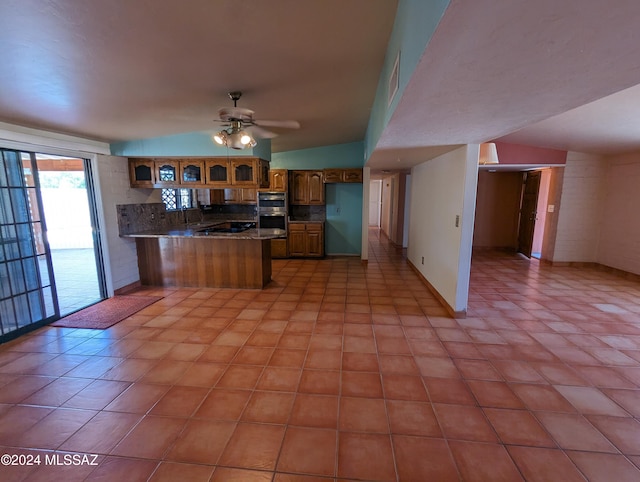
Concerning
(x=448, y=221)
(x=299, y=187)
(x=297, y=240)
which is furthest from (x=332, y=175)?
(x=448, y=221)

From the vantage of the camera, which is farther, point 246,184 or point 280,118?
point 246,184

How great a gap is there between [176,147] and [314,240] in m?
3.25

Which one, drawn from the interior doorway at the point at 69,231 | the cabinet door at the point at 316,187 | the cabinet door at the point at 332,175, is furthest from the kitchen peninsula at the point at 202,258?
the cabinet door at the point at 332,175

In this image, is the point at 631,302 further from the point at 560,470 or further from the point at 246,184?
the point at 246,184

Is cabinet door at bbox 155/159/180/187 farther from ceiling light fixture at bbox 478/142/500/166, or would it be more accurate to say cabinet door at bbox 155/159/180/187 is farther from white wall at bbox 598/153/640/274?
white wall at bbox 598/153/640/274

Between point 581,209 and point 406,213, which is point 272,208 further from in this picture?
point 581,209

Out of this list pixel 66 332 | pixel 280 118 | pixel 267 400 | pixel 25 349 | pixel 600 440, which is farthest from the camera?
pixel 280 118

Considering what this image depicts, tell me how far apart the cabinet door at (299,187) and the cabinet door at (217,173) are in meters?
2.18

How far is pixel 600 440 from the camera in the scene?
178 centimetres

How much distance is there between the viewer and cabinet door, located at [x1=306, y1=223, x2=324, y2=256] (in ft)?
21.1

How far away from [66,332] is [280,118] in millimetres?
3410

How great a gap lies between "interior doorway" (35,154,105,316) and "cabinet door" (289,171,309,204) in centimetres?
363

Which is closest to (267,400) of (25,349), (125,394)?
(125,394)

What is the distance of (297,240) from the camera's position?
21.4 ft
